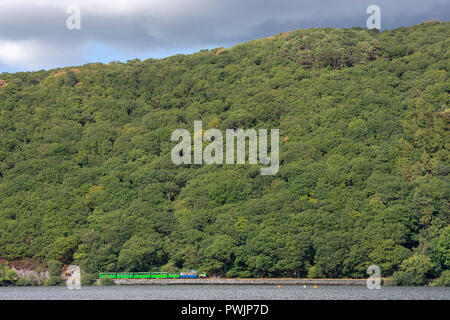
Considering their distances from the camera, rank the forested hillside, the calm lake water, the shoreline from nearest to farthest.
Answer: the calm lake water → the shoreline → the forested hillside

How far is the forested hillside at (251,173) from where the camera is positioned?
12100 centimetres

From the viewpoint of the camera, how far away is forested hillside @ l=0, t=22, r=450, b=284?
12100 cm

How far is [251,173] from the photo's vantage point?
479 ft

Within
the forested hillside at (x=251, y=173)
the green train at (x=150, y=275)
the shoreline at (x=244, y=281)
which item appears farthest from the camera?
the green train at (x=150, y=275)

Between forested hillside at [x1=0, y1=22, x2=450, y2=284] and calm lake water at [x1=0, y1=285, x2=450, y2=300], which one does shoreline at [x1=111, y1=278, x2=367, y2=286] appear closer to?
forested hillside at [x1=0, y1=22, x2=450, y2=284]

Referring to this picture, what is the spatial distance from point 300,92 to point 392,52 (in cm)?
3323

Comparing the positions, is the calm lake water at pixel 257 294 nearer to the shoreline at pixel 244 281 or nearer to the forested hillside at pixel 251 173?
the shoreline at pixel 244 281

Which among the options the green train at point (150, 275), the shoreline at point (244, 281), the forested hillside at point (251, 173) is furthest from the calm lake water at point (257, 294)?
the green train at point (150, 275)

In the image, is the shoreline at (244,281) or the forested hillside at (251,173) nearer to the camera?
the shoreline at (244,281)

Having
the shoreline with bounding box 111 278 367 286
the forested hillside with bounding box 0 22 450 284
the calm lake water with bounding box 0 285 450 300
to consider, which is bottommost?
the shoreline with bounding box 111 278 367 286

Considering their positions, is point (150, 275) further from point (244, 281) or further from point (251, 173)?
point (251, 173)

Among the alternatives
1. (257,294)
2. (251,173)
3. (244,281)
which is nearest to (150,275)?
(244,281)

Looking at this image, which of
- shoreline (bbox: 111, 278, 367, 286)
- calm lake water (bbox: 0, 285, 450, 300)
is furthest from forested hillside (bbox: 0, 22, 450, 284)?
calm lake water (bbox: 0, 285, 450, 300)
